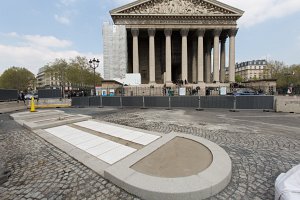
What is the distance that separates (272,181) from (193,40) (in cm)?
3975

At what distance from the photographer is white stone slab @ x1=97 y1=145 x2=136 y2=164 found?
4.02 meters

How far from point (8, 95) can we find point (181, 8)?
32693 millimetres

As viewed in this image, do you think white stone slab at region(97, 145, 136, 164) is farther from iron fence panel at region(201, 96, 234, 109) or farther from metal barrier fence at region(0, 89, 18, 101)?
metal barrier fence at region(0, 89, 18, 101)

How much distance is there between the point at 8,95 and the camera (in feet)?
68.4

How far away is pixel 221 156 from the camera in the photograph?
3.80m

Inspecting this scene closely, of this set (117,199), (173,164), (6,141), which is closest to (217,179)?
(173,164)

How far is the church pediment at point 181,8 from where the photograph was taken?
105 ft

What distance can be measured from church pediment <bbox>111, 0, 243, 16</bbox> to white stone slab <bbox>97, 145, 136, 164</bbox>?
3264 centimetres

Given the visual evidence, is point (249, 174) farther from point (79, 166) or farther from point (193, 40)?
point (193, 40)

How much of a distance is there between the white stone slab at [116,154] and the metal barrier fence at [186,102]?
36.3ft

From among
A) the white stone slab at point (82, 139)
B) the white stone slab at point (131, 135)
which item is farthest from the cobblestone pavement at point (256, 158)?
the white stone slab at point (82, 139)

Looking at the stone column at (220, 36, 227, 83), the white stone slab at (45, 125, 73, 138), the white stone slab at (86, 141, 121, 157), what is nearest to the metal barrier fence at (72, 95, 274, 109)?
the white stone slab at (45, 125, 73, 138)

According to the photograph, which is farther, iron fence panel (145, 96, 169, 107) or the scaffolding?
the scaffolding

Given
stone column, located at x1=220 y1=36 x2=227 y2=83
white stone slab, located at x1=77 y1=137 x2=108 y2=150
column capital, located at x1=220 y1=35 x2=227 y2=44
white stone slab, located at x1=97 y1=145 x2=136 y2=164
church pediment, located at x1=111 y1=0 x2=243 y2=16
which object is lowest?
white stone slab, located at x1=97 y1=145 x2=136 y2=164
